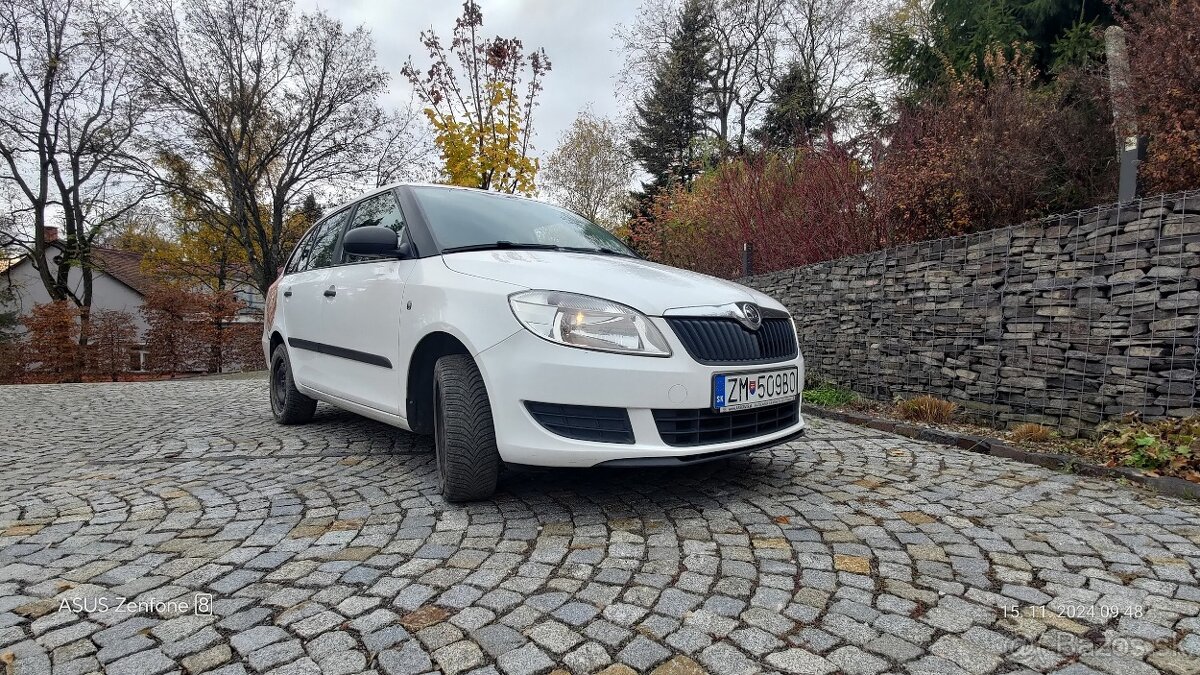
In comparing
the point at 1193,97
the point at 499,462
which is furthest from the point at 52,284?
the point at 1193,97

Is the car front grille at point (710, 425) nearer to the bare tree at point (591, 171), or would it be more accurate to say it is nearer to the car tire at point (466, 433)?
the car tire at point (466, 433)

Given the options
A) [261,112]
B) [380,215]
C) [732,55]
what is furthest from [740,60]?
[380,215]

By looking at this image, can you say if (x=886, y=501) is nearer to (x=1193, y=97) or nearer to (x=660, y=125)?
(x=1193, y=97)

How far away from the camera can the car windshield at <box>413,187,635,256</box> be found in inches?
129

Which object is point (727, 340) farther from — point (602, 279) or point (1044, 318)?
point (1044, 318)

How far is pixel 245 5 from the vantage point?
53.8 ft

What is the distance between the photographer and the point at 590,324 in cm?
250

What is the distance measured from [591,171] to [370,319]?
2536cm

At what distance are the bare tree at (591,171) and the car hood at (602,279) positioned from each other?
24.5 m

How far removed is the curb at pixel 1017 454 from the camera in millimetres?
3041

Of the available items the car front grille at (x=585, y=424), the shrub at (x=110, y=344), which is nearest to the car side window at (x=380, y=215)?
the car front grille at (x=585, y=424)

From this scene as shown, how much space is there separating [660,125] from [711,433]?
Result: 2318cm

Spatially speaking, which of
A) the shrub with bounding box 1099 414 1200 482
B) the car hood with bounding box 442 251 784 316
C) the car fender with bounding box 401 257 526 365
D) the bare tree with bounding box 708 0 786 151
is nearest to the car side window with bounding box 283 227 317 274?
the car fender with bounding box 401 257 526 365

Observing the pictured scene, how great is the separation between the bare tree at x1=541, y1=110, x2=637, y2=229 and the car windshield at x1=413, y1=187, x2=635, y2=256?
77.2 feet
